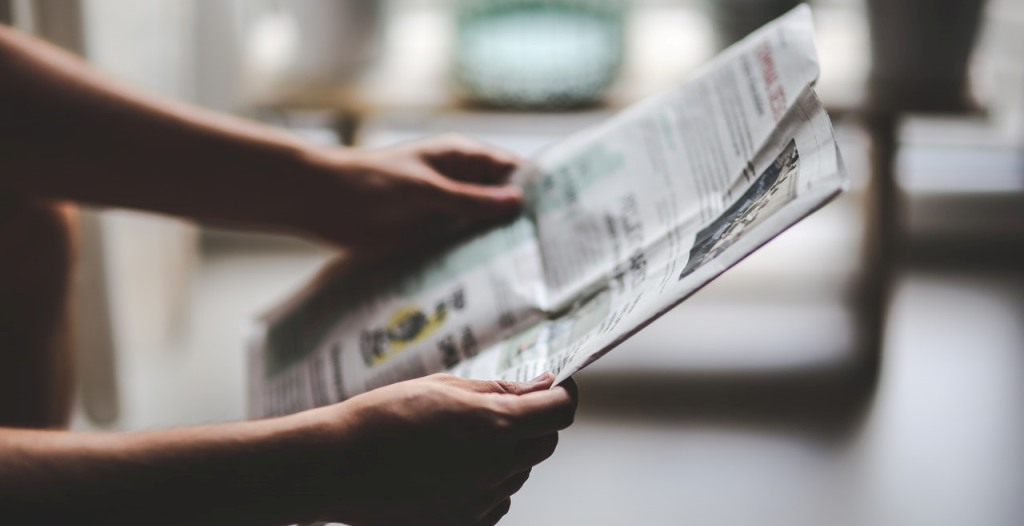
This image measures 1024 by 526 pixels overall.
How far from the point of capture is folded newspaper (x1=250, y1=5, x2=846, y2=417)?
1.22 ft

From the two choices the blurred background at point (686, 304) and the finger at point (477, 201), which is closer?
the finger at point (477, 201)

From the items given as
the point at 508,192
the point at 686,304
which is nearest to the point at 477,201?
the point at 508,192

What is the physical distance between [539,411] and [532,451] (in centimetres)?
2

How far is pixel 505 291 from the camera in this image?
0.48 metres

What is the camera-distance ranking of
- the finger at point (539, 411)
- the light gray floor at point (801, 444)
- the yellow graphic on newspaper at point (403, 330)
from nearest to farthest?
the finger at point (539, 411)
the yellow graphic on newspaper at point (403, 330)
the light gray floor at point (801, 444)

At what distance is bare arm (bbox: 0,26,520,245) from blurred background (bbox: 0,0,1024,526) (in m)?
0.19

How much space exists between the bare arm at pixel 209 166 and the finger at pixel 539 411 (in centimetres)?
19

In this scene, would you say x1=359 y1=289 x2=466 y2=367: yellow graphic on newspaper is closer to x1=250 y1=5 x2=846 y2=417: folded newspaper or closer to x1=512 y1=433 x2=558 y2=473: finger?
x1=250 y1=5 x2=846 y2=417: folded newspaper

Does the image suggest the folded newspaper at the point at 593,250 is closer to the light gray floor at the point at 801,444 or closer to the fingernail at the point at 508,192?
the fingernail at the point at 508,192

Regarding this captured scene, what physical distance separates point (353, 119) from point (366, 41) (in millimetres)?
74

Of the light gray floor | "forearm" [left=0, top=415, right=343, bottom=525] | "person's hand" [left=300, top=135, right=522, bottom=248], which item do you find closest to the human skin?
"forearm" [left=0, top=415, right=343, bottom=525]

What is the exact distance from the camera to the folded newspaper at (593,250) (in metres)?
0.37

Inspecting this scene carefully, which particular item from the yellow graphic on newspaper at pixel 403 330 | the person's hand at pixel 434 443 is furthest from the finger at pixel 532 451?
the yellow graphic on newspaper at pixel 403 330

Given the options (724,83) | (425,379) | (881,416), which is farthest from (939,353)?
(425,379)
